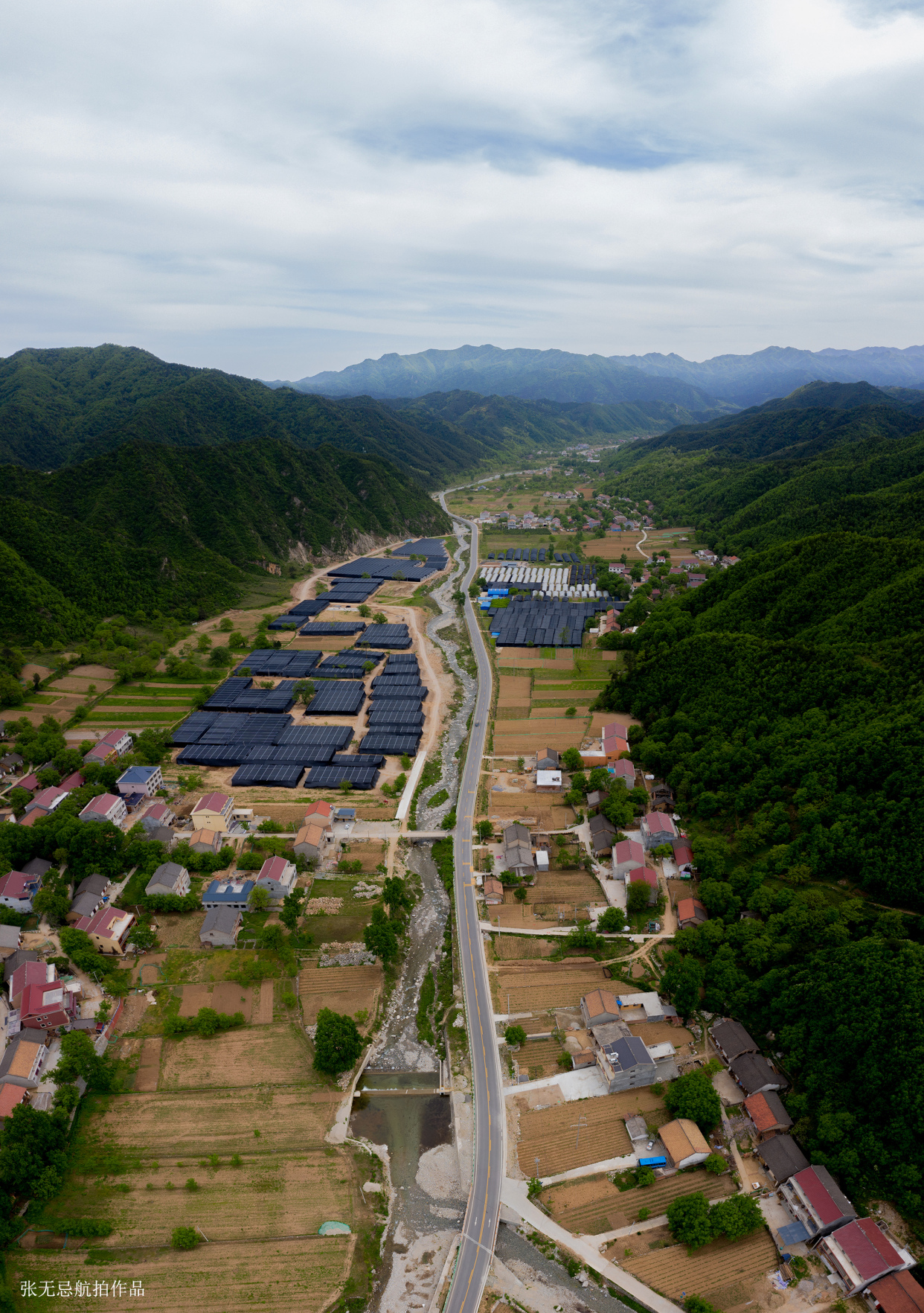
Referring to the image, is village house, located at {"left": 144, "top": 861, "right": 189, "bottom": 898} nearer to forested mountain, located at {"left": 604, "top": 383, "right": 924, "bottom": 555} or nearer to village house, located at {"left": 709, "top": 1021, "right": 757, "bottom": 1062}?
village house, located at {"left": 709, "top": 1021, "right": 757, "bottom": 1062}

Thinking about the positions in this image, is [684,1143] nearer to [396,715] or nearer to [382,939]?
[382,939]

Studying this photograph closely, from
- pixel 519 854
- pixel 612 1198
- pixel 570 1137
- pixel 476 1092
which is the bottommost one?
pixel 612 1198

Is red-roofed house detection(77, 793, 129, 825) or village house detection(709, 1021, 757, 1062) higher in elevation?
red-roofed house detection(77, 793, 129, 825)

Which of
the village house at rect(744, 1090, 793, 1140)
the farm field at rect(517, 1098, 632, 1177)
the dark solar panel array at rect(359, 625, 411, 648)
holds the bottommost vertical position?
the farm field at rect(517, 1098, 632, 1177)

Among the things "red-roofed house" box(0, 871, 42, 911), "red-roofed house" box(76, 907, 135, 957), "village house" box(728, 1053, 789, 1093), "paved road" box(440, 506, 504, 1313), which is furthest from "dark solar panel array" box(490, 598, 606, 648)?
"red-roofed house" box(0, 871, 42, 911)

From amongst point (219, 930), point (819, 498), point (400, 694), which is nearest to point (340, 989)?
point (219, 930)

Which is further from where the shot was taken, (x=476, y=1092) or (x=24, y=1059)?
(x=476, y=1092)

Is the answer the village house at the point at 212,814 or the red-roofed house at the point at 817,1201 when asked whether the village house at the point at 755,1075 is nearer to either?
the red-roofed house at the point at 817,1201
